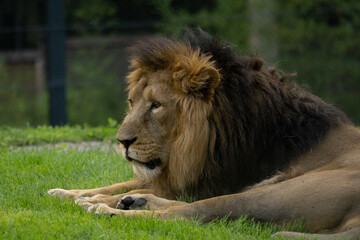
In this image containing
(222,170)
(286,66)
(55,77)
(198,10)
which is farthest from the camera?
(198,10)

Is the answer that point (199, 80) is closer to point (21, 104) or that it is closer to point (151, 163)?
point (151, 163)

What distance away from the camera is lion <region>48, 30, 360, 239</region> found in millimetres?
3953

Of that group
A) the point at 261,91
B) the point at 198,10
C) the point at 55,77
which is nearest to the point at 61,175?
the point at 261,91

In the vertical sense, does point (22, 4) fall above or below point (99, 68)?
above

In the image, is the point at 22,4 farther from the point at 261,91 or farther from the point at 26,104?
the point at 261,91

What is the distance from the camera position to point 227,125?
13.1ft

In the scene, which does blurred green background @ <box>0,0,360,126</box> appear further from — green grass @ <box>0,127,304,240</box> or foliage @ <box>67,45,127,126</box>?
green grass @ <box>0,127,304,240</box>

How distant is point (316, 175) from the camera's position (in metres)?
3.66

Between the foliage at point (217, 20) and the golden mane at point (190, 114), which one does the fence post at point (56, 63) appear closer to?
the foliage at point (217, 20)

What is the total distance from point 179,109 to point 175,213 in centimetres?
67

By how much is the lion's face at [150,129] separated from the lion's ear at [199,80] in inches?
3.8

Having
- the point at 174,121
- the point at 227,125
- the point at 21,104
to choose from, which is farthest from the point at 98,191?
the point at 21,104

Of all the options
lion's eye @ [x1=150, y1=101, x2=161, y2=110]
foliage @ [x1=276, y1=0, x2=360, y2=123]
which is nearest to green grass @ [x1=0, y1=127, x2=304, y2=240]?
lion's eye @ [x1=150, y1=101, x2=161, y2=110]

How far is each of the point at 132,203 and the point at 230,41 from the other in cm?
671
